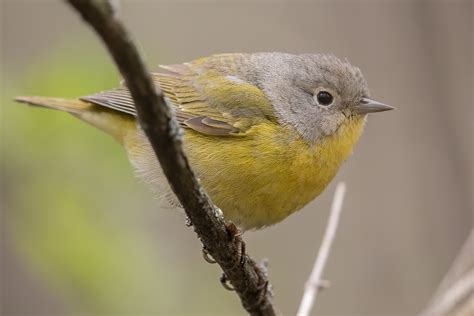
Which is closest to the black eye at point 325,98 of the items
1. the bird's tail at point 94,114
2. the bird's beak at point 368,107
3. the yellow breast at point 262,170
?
the bird's beak at point 368,107

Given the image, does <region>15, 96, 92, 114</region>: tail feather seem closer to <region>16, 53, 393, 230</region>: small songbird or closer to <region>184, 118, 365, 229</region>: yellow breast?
<region>16, 53, 393, 230</region>: small songbird

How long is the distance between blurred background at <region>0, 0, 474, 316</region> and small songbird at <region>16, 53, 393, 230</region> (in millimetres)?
296

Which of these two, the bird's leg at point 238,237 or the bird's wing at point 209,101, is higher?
the bird's wing at point 209,101

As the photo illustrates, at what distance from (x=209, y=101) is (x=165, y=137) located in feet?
7.81

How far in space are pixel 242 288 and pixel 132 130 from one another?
156cm

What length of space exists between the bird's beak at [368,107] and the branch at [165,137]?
1479mm

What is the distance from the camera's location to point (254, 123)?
4156 mm

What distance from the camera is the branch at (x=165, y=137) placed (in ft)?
5.74

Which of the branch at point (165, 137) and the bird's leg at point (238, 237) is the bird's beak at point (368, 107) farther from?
the bird's leg at point (238, 237)

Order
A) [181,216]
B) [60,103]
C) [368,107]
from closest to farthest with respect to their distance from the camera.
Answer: [368,107]
[60,103]
[181,216]

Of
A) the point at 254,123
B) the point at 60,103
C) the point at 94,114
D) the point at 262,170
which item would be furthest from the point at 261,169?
the point at 60,103

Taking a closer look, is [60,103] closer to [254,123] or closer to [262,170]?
[254,123]

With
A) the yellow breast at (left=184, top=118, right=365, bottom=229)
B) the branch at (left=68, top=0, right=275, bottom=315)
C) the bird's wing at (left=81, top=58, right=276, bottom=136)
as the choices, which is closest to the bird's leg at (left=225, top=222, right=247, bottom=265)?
the branch at (left=68, top=0, right=275, bottom=315)

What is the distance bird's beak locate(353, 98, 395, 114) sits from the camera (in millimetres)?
4336
